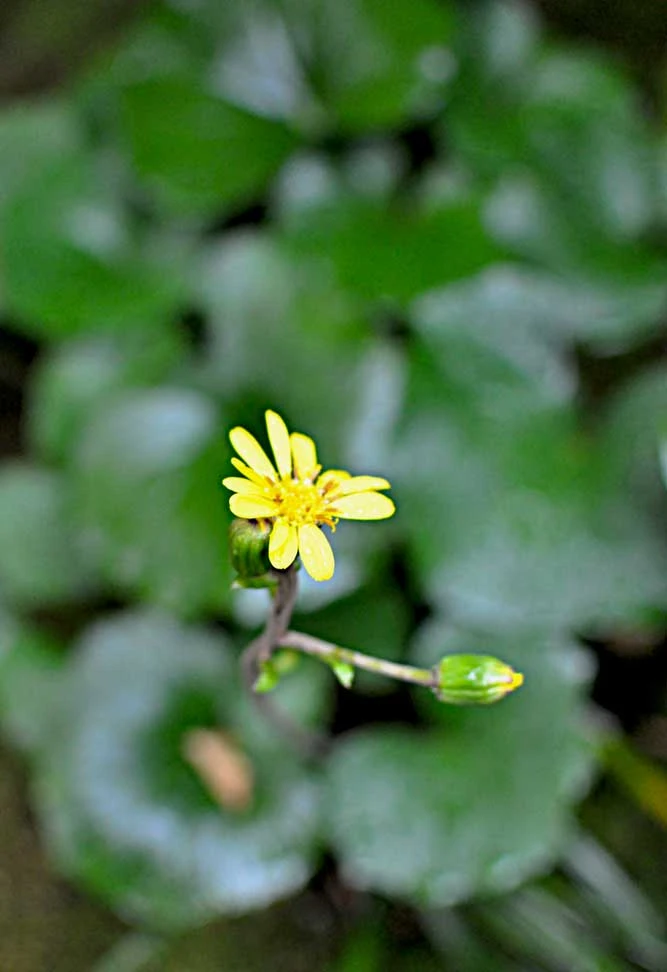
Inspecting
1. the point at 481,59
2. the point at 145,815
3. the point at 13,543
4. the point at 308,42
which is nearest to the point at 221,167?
the point at 308,42

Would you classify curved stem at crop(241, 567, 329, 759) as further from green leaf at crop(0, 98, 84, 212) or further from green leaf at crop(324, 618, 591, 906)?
green leaf at crop(0, 98, 84, 212)

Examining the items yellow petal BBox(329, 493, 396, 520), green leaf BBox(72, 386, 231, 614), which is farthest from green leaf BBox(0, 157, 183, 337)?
yellow petal BBox(329, 493, 396, 520)

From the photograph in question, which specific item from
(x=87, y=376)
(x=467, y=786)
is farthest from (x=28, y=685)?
(x=467, y=786)

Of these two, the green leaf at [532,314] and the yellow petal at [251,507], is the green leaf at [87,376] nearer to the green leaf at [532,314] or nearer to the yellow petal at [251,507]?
the green leaf at [532,314]

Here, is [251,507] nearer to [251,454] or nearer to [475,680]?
[251,454]

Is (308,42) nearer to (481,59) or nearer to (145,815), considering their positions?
(481,59)

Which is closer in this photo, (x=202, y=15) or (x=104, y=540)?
(x=104, y=540)
